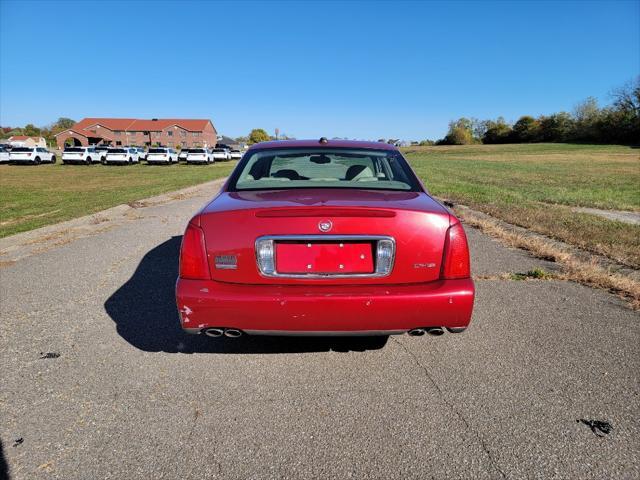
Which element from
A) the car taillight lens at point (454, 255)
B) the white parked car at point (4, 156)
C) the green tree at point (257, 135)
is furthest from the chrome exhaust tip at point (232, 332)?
the green tree at point (257, 135)

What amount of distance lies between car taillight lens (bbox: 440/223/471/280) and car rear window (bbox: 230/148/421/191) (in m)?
0.67

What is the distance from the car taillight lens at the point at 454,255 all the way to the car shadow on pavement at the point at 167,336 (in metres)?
0.91

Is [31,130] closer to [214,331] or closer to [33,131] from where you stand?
[33,131]

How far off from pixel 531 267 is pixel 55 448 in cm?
491

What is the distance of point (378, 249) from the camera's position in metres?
2.46

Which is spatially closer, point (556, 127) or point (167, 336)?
point (167, 336)

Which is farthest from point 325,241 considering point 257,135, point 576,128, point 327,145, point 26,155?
point 257,135

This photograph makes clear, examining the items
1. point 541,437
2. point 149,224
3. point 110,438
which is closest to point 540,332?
point 541,437

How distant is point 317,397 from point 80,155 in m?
43.0

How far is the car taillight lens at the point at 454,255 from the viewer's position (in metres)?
2.54

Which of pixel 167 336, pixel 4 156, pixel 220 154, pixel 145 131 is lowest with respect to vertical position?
pixel 167 336

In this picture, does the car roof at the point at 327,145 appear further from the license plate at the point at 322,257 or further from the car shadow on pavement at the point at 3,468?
the car shadow on pavement at the point at 3,468

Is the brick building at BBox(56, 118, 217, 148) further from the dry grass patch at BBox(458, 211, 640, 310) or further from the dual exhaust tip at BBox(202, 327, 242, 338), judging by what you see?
the dual exhaust tip at BBox(202, 327, 242, 338)

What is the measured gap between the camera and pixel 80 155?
3856 cm
